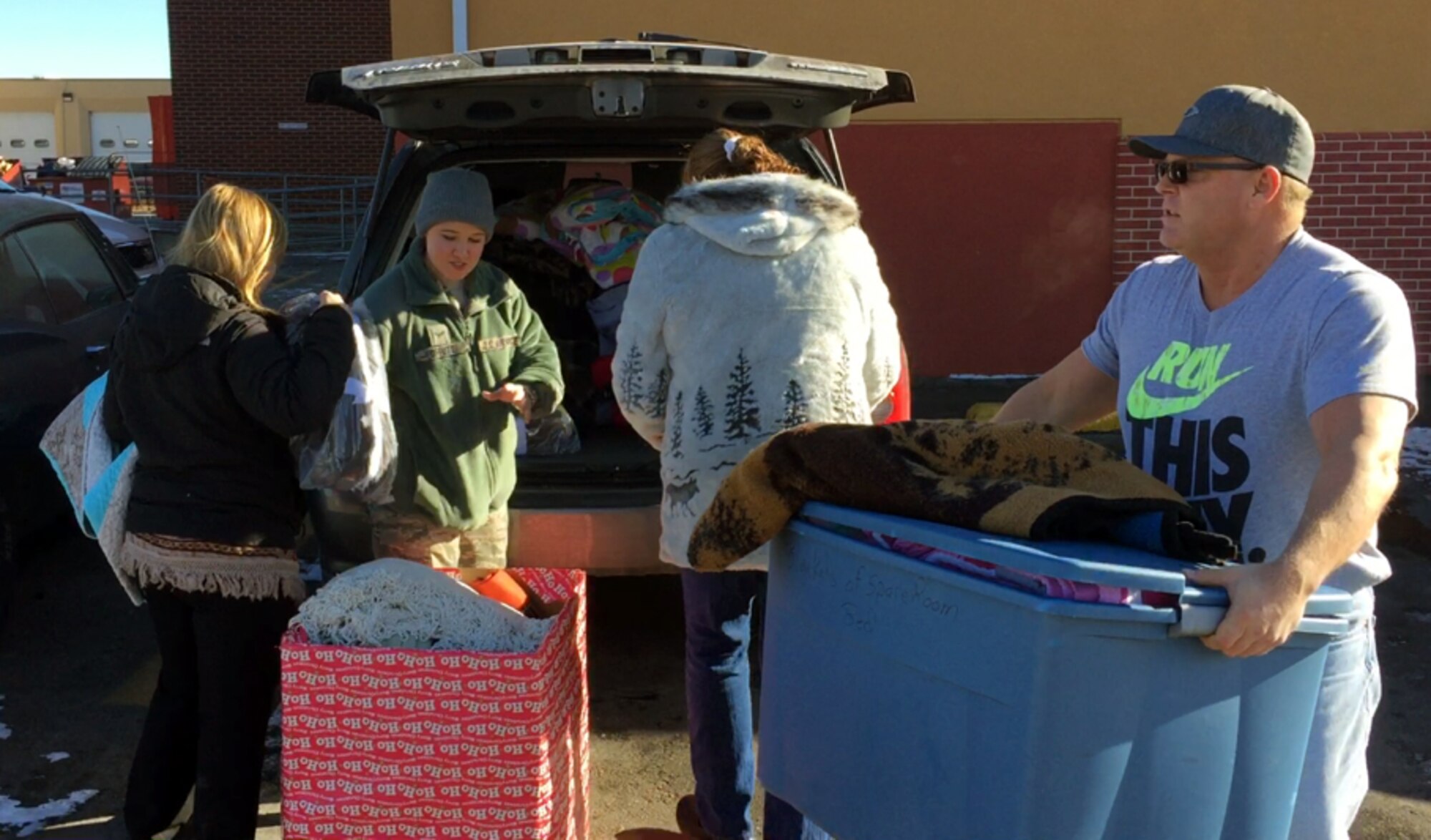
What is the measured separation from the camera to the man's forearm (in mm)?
1963

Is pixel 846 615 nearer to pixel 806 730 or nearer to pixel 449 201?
pixel 806 730

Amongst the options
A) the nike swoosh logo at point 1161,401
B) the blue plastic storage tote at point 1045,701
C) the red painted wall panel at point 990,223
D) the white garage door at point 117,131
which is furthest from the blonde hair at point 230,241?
the white garage door at point 117,131

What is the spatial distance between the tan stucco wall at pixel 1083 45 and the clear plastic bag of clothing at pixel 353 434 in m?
6.26

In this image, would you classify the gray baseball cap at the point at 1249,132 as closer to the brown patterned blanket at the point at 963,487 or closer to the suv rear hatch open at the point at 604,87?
the brown patterned blanket at the point at 963,487

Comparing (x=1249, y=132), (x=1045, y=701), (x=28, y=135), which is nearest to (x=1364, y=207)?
(x=1249, y=132)

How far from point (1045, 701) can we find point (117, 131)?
53906mm

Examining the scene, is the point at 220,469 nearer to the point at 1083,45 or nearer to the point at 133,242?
the point at 133,242

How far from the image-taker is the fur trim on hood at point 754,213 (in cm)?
297

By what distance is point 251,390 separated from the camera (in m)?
3.18

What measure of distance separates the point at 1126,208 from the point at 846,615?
786cm

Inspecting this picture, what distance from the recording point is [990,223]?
9.40 m

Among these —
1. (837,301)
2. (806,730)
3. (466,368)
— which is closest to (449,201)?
(466,368)

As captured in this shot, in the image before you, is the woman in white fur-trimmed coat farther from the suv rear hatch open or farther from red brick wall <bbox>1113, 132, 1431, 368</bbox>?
red brick wall <bbox>1113, 132, 1431, 368</bbox>

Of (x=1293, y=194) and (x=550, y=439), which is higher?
(x=1293, y=194)
